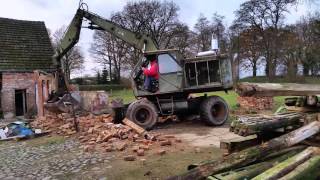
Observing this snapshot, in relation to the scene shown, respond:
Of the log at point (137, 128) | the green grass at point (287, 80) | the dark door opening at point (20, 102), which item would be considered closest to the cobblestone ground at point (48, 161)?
the log at point (137, 128)

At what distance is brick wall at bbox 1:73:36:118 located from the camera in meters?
23.8

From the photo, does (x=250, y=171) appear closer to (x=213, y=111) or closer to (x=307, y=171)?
(x=307, y=171)

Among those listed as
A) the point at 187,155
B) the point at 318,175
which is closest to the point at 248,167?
the point at 318,175

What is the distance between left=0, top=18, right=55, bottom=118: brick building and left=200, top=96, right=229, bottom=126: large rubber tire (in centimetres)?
1027

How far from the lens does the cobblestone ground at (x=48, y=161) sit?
8625 mm

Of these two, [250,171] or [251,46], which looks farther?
[251,46]

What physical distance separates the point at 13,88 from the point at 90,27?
9.48m

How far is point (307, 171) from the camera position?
4.70 m

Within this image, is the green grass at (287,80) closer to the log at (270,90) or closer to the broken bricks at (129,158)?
the broken bricks at (129,158)

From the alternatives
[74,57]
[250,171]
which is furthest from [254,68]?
[250,171]

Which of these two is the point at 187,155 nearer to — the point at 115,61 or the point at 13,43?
the point at 13,43

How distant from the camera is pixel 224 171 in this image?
5035 millimetres

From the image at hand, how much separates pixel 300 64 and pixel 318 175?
46.0 meters

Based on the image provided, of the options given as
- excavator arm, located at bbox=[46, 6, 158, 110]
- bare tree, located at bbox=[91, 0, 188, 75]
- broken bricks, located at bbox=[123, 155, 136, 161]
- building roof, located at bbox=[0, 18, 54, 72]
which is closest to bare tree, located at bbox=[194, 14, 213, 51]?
bare tree, located at bbox=[91, 0, 188, 75]
